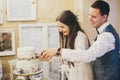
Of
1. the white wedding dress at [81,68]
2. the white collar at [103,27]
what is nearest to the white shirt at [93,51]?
the white collar at [103,27]

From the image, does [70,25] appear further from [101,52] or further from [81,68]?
[101,52]

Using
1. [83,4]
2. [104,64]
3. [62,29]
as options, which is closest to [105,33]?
[104,64]

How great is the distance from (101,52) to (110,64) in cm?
16

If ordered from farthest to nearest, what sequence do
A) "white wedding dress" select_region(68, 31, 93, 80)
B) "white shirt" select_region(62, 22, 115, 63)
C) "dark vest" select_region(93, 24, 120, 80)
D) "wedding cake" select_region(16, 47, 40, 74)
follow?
"wedding cake" select_region(16, 47, 40, 74), "white wedding dress" select_region(68, 31, 93, 80), "dark vest" select_region(93, 24, 120, 80), "white shirt" select_region(62, 22, 115, 63)

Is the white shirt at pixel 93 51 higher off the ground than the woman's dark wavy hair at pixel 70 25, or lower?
lower

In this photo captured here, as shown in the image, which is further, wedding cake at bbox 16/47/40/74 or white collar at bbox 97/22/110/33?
wedding cake at bbox 16/47/40/74

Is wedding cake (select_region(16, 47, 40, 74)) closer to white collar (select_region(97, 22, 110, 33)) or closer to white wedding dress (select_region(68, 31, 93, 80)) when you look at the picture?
white wedding dress (select_region(68, 31, 93, 80))

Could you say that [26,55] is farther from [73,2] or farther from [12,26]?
[73,2]

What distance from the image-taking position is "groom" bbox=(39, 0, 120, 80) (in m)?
1.39

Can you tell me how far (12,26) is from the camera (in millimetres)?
3248

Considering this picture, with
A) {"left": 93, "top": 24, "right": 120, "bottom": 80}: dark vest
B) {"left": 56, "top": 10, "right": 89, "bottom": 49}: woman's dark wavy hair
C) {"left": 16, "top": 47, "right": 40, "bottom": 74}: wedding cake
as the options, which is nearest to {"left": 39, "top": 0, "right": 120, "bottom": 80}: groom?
{"left": 93, "top": 24, "right": 120, "bottom": 80}: dark vest

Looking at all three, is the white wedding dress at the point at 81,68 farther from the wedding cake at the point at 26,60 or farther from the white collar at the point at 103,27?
the wedding cake at the point at 26,60

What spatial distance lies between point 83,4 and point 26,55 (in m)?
1.42

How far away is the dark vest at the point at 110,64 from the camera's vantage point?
1503 mm
